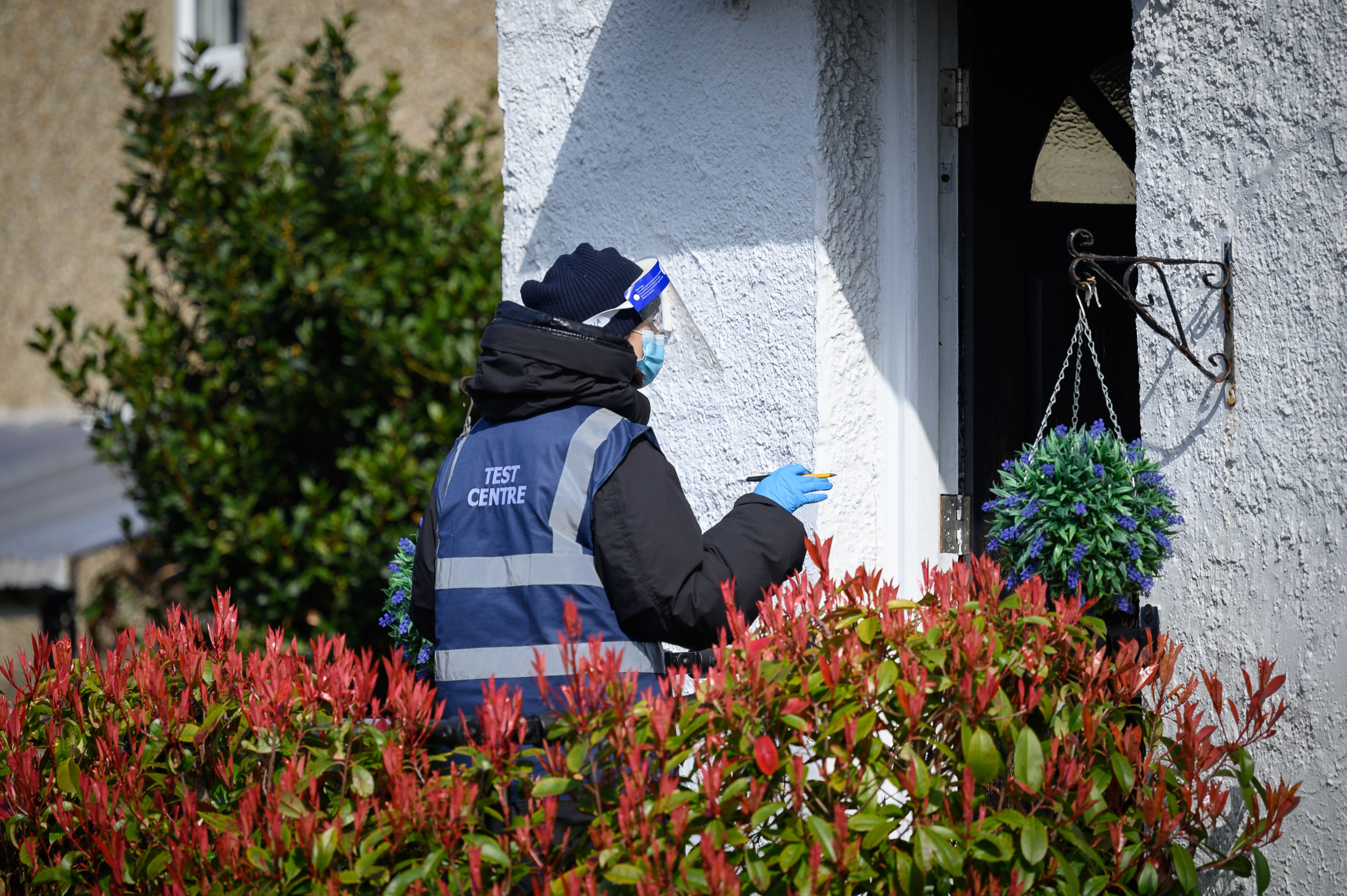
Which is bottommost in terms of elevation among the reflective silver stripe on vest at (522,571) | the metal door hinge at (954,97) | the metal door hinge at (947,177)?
the reflective silver stripe on vest at (522,571)

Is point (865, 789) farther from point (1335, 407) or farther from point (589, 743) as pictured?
point (1335, 407)

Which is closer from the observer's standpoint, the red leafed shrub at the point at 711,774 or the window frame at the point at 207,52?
the red leafed shrub at the point at 711,774

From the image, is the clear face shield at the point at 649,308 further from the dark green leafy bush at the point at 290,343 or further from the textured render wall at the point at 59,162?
the textured render wall at the point at 59,162

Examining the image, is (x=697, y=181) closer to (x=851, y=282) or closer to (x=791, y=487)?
(x=851, y=282)

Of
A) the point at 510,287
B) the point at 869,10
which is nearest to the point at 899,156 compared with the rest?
the point at 869,10

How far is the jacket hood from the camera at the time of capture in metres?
2.41

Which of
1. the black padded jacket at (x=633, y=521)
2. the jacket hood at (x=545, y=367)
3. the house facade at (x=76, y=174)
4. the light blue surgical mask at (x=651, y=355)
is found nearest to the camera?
the black padded jacket at (x=633, y=521)

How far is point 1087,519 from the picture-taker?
2.37 metres

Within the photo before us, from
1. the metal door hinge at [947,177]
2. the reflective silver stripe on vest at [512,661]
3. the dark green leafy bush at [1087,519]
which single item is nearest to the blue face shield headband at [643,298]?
the reflective silver stripe on vest at [512,661]

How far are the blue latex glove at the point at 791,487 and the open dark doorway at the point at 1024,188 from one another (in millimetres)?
968

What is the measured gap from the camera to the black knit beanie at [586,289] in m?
2.53

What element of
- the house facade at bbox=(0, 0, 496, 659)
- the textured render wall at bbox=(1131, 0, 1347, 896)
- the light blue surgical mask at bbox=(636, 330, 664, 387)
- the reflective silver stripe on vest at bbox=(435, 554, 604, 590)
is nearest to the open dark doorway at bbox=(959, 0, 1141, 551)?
the textured render wall at bbox=(1131, 0, 1347, 896)

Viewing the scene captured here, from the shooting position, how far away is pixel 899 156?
3.40 metres

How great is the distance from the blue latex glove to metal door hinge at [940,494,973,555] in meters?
0.88
